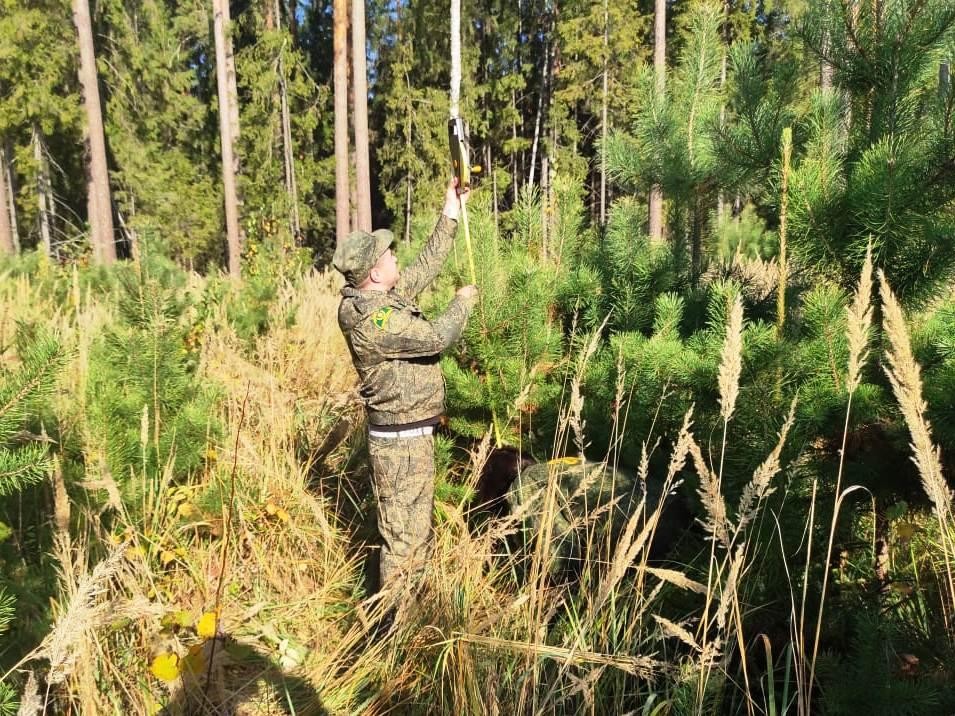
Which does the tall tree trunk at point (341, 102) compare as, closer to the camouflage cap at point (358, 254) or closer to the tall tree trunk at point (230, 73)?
the tall tree trunk at point (230, 73)

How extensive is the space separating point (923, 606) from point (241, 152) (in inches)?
718

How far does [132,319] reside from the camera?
2818 millimetres

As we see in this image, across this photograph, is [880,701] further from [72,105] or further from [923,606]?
[72,105]

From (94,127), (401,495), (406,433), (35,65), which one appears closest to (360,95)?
(94,127)

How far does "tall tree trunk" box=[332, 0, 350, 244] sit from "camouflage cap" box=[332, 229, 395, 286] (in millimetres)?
8611

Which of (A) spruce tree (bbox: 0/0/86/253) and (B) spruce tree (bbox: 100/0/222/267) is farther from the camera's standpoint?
(B) spruce tree (bbox: 100/0/222/267)

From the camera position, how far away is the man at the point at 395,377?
2.29 m

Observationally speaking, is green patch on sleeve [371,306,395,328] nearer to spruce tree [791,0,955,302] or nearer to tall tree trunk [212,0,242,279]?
spruce tree [791,0,955,302]

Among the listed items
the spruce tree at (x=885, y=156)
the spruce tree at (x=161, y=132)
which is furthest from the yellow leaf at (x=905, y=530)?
the spruce tree at (x=161, y=132)

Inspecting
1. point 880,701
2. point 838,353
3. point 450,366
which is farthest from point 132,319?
point 880,701

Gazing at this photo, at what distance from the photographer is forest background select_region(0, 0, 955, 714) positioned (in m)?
1.39

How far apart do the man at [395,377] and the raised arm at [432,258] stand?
0.41m

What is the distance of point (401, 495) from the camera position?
2.35 meters

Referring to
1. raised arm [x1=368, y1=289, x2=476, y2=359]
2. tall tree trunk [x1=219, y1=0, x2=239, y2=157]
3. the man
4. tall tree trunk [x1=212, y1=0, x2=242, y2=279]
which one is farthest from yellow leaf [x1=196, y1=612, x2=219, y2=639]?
tall tree trunk [x1=219, y1=0, x2=239, y2=157]
